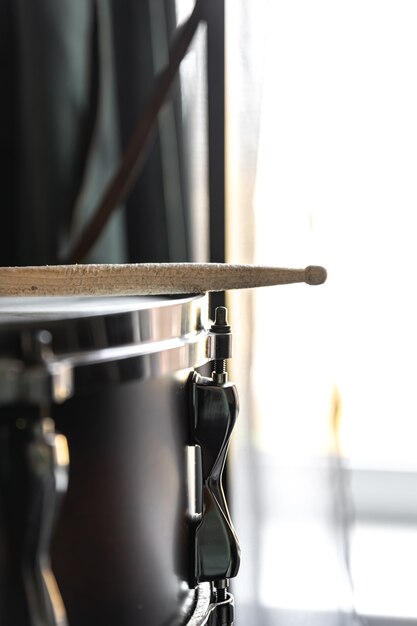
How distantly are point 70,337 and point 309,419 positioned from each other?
0.62m

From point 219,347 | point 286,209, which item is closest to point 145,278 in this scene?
point 219,347

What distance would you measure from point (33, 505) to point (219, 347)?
0.20 metres

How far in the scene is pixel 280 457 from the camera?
99cm

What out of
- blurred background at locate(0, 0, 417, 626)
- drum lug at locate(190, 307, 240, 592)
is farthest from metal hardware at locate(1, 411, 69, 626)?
blurred background at locate(0, 0, 417, 626)

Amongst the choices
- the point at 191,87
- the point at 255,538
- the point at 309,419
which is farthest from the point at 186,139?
the point at 255,538

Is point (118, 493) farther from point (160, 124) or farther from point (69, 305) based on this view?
point (160, 124)

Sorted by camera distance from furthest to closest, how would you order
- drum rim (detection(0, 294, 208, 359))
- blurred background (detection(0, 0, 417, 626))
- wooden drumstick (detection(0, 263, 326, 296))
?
1. blurred background (detection(0, 0, 417, 626))
2. wooden drumstick (detection(0, 263, 326, 296))
3. drum rim (detection(0, 294, 208, 359))

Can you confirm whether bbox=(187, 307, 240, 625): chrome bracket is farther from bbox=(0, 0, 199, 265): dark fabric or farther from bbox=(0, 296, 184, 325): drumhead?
bbox=(0, 0, 199, 265): dark fabric

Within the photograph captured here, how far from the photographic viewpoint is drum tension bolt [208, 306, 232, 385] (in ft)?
1.79

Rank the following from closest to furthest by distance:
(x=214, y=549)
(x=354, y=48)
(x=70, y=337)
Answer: (x=70, y=337), (x=214, y=549), (x=354, y=48)

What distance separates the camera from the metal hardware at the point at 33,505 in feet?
1.31

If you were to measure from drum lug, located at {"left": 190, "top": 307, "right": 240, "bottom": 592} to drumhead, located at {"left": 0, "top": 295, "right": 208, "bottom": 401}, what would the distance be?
0.06 ft

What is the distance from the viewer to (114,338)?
435 millimetres

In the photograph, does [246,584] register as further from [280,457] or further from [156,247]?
[156,247]
